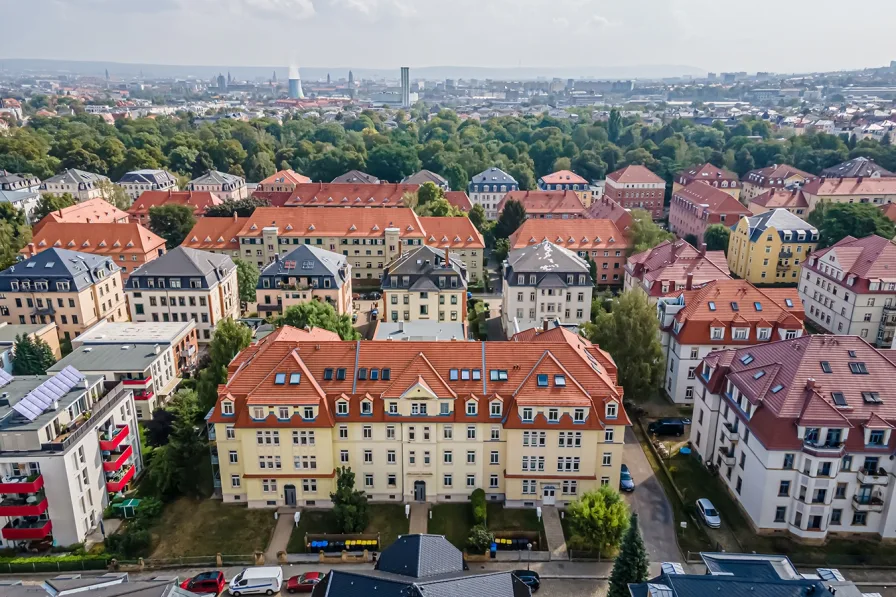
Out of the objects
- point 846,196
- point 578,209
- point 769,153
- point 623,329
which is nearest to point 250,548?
point 623,329

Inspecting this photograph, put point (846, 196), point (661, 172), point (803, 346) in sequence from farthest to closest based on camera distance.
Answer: point (661, 172)
point (846, 196)
point (803, 346)

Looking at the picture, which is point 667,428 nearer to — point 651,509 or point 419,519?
point 651,509

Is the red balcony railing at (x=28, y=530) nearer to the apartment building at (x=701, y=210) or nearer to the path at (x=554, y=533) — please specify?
the path at (x=554, y=533)

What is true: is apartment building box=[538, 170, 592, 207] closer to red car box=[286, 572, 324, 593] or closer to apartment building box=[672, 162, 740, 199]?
apartment building box=[672, 162, 740, 199]

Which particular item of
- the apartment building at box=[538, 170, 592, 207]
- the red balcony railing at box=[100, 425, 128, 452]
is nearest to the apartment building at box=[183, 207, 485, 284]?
the red balcony railing at box=[100, 425, 128, 452]

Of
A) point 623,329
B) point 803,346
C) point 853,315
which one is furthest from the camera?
point 853,315

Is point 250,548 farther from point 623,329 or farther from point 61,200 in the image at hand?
point 61,200
